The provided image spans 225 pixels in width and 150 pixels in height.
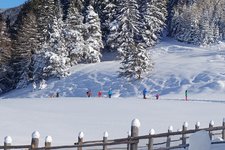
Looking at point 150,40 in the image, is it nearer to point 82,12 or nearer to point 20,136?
point 82,12

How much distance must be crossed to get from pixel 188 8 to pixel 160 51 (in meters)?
15.6

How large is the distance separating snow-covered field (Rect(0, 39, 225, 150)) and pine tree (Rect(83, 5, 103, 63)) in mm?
2736

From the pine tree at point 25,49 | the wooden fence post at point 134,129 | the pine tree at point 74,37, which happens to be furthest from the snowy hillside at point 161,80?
the wooden fence post at point 134,129

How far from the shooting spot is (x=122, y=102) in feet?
115

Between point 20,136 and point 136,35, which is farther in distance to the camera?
point 136,35

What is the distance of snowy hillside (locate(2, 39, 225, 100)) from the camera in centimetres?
5231

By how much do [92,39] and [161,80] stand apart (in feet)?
55.7

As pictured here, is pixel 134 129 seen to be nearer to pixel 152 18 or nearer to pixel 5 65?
pixel 5 65

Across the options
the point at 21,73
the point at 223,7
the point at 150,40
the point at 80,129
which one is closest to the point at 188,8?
the point at 223,7

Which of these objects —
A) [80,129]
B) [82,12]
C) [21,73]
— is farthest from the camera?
→ [82,12]

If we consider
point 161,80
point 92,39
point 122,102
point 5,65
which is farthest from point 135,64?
point 122,102

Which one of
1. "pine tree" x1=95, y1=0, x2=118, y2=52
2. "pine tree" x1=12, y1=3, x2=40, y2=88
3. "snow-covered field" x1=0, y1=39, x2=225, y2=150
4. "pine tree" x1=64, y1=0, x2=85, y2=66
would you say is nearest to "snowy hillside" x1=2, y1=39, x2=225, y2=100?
"snow-covered field" x1=0, y1=39, x2=225, y2=150

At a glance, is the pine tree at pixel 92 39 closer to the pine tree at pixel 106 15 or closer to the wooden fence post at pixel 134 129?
the pine tree at pixel 106 15

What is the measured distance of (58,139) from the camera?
19031 mm
